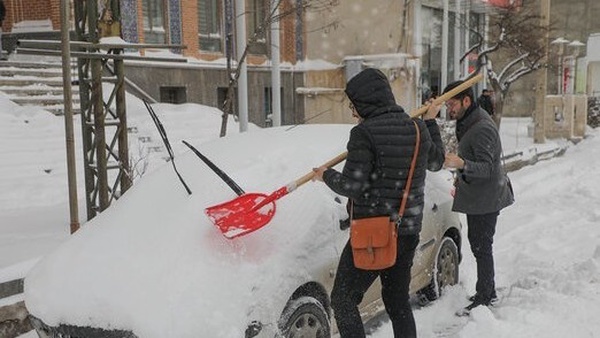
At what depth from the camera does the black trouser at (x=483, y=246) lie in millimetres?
4715

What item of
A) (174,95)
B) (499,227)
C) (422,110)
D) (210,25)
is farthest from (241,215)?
(210,25)

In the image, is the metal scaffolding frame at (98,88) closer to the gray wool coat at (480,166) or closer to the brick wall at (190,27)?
the gray wool coat at (480,166)

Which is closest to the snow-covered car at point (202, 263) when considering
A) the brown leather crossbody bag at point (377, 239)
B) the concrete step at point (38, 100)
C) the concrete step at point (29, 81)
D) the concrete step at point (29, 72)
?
the brown leather crossbody bag at point (377, 239)

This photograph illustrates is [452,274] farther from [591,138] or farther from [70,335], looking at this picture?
[591,138]

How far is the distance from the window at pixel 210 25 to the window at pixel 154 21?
1366 mm

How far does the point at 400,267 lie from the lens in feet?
11.1

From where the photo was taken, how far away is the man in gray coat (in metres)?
4.48

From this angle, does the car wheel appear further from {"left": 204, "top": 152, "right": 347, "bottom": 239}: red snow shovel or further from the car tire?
the car tire

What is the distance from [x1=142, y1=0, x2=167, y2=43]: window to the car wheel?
45.1 feet

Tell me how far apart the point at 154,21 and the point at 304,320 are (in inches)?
566

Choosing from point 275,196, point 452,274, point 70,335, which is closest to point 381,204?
point 275,196

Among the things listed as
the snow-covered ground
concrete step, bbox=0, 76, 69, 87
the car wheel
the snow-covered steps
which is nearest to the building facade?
the snow-covered steps

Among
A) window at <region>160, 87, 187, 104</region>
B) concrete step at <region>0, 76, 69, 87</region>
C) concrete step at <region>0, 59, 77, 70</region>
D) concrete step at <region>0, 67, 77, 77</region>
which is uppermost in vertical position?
concrete step at <region>0, 59, 77, 70</region>

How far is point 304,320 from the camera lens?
354cm
